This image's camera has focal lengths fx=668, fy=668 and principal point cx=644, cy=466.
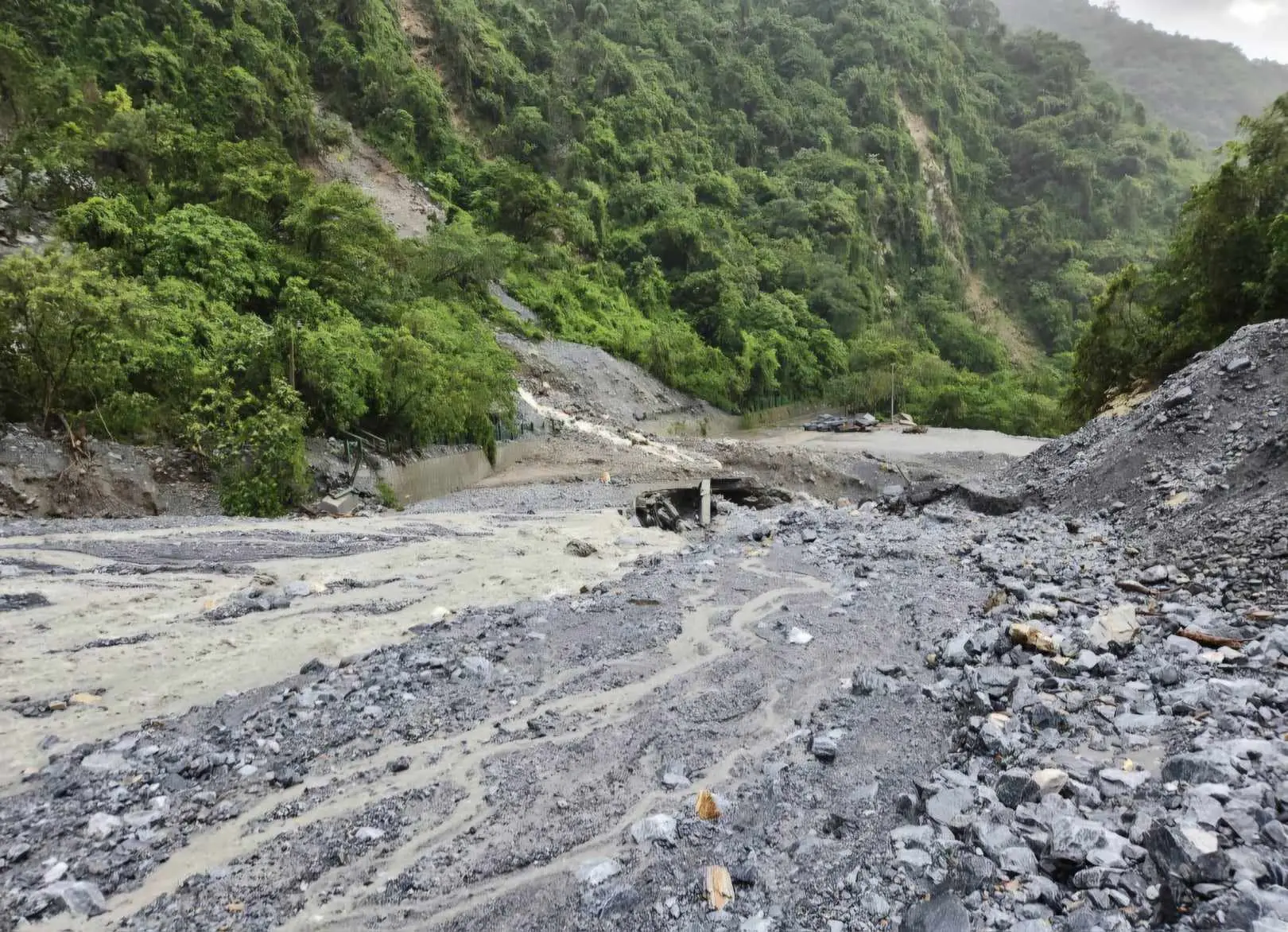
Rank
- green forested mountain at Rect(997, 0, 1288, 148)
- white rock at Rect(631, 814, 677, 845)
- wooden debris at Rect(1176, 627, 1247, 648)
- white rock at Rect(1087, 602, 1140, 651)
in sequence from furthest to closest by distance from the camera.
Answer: green forested mountain at Rect(997, 0, 1288, 148)
white rock at Rect(1087, 602, 1140, 651)
wooden debris at Rect(1176, 627, 1247, 648)
white rock at Rect(631, 814, 677, 845)

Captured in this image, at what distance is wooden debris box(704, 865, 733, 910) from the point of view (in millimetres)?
3684

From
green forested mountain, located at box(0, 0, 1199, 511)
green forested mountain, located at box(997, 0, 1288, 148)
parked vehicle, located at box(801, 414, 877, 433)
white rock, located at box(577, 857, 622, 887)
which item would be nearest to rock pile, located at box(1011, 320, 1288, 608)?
white rock, located at box(577, 857, 622, 887)

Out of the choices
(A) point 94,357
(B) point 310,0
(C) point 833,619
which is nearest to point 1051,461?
(C) point 833,619

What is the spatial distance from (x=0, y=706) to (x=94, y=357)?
12221 mm

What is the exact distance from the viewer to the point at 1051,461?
605 inches

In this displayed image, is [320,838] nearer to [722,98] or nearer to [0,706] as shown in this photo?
[0,706]

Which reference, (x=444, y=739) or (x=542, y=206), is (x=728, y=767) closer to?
(x=444, y=739)

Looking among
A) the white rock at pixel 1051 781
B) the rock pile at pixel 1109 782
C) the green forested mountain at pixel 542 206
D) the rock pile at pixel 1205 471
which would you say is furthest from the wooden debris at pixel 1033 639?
the green forested mountain at pixel 542 206

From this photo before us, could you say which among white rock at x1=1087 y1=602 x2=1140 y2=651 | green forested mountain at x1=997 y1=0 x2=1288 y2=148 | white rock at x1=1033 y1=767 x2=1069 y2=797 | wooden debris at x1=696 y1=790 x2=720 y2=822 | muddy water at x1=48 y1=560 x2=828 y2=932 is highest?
green forested mountain at x1=997 y1=0 x2=1288 y2=148

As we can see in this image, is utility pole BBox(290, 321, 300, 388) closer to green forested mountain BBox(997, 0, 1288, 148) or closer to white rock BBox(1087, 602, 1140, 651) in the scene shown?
white rock BBox(1087, 602, 1140, 651)

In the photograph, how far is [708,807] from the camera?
463 centimetres

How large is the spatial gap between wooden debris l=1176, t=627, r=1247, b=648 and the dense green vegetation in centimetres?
1742

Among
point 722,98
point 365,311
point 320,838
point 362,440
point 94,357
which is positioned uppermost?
point 722,98

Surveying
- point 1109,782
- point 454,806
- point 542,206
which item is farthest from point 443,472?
point 542,206
